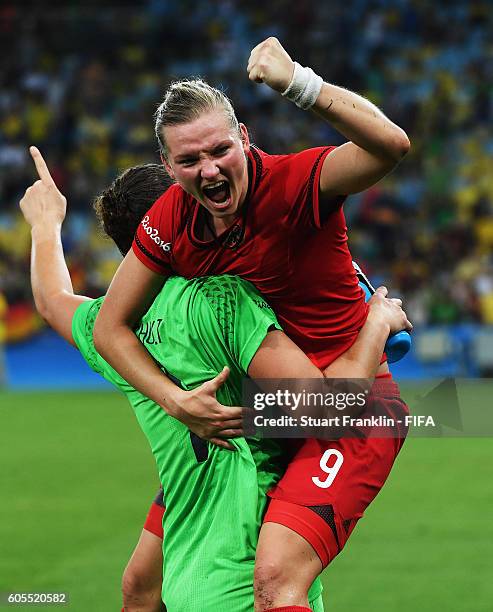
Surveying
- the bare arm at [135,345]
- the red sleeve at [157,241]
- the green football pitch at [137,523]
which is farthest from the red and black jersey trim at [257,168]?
the green football pitch at [137,523]

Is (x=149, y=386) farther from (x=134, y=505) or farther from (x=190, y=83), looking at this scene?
(x=134, y=505)

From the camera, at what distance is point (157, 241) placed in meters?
3.27

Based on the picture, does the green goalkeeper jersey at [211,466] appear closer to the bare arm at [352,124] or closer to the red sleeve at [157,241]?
the red sleeve at [157,241]

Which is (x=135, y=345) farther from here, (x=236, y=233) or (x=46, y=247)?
(x=46, y=247)

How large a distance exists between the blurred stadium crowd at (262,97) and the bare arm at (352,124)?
1380 centimetres

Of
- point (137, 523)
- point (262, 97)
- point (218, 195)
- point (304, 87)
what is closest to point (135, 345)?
point (218, 195)

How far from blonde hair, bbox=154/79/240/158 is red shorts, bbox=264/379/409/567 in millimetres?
1001

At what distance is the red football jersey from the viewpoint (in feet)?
10.4

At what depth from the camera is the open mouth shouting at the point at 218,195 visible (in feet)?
10.4

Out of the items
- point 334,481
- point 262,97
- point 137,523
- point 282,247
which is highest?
point 262,97

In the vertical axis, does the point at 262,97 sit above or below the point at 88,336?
above

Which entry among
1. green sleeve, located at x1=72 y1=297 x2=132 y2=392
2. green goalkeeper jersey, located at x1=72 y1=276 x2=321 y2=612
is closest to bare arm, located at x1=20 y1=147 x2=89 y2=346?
green sleeve, located at x1=72 y1=297 x2=132 y2=392

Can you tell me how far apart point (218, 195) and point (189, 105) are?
0.91 ft

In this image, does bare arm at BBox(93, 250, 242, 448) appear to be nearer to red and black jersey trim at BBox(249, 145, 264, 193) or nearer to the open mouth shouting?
the open mouth shouting
